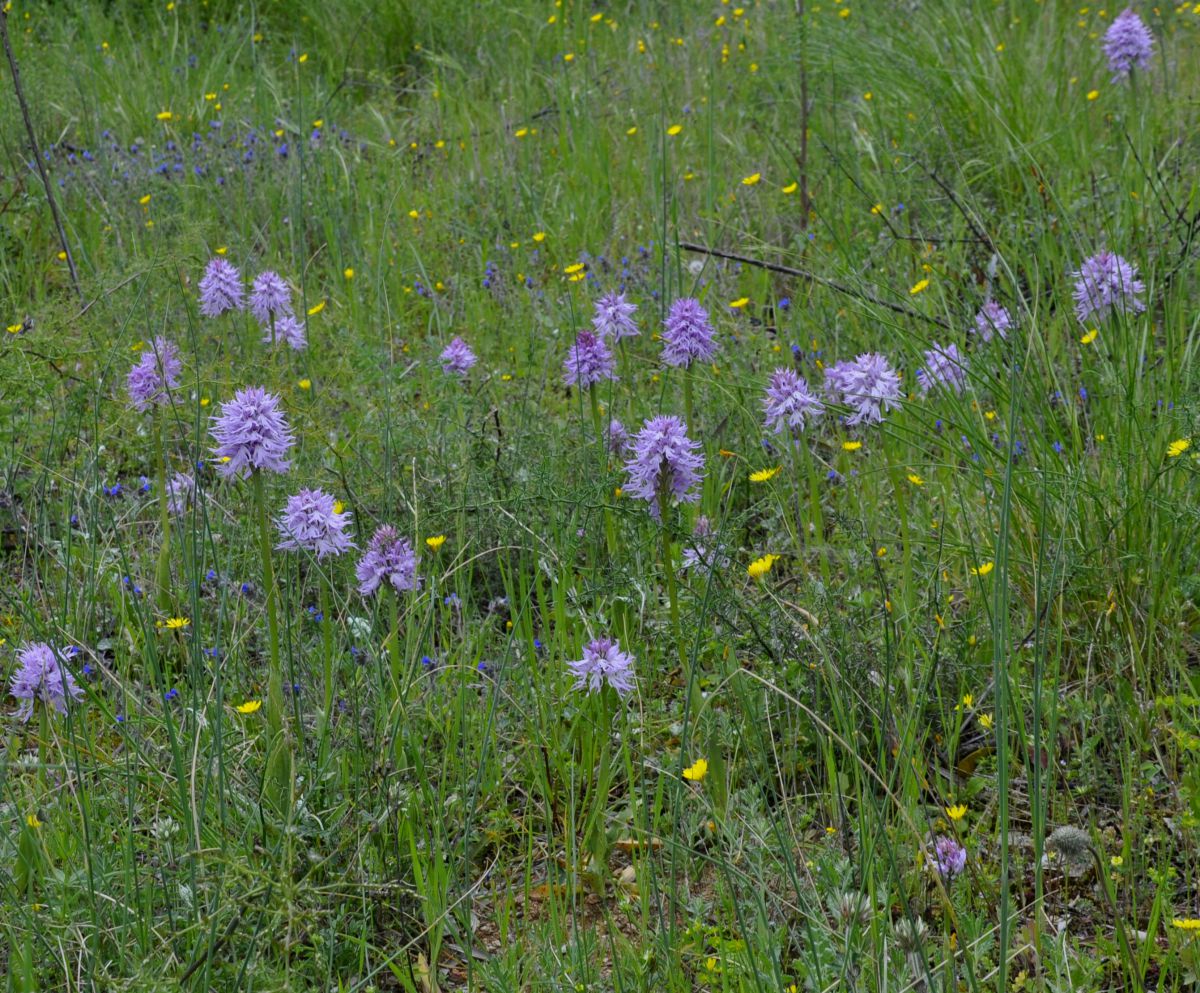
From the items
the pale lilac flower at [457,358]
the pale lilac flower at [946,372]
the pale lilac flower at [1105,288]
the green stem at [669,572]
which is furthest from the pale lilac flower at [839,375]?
the pale lilac flower at [457,358]

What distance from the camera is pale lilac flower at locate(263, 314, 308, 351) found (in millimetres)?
3082

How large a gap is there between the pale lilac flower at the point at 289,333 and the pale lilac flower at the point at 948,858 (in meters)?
2.05

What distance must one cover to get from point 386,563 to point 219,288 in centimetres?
122

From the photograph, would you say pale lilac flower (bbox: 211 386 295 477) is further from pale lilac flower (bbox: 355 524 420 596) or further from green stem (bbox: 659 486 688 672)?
green stem (bbox: 659 486 688 672)

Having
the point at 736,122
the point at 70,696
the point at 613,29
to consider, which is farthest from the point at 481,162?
the point at 70,696

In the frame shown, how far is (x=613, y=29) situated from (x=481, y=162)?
68.6 inches

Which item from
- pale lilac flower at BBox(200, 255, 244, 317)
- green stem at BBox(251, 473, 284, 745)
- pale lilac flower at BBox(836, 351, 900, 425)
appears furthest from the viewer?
pale lilac flower at BBox(200, 255, 244, 317)

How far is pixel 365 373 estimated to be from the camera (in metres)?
3.07

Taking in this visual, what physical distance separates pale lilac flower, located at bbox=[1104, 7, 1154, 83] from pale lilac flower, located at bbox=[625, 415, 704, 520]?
297 cm

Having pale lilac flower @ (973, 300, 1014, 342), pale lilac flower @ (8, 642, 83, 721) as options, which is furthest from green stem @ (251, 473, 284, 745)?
pale lilac flower @ (973, 300, 1014, 342)

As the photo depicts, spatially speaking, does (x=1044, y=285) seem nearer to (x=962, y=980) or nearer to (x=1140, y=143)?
(x=1140, y=143)

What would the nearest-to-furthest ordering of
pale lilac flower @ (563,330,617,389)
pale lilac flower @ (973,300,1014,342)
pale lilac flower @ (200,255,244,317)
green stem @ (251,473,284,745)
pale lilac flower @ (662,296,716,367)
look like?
green stem @ (251,473,284,745) → pale lilac flower @ (662,296,716,367) → pale lilac flower @ (563,330,617,389) → pale lilac flower @ (973,300,1014,342) → pale lilac flower @ (200,255,244,317)

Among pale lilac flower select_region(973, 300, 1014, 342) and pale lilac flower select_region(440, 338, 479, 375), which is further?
pale lilac flower select_region(440, 338, 479, 375)

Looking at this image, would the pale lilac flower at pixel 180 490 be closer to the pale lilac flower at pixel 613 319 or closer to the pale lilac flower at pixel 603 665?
the pale lilac flower at pixel 613 319
